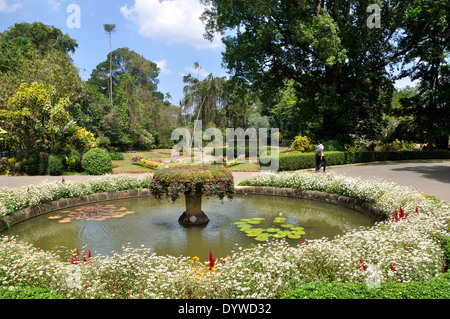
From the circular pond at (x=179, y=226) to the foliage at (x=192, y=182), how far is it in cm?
78

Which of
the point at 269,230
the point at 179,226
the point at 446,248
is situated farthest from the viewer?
the point at 179,226

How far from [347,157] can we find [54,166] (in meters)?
17.3

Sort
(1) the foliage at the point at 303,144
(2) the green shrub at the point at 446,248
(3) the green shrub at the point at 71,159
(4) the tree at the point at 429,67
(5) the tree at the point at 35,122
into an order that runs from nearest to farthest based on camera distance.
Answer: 1. (2) the green shrub at the point at 446,248
2. (5) the tree at the point at 35,122
3. (3) the green shrub at the point at 71,159
4. (4) the tree at the point at 429,67
5. (1) the foliage at the point at 303,144

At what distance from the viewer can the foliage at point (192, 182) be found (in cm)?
Answer: 660

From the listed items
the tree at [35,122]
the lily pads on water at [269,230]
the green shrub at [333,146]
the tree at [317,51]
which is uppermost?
the tree at [317,51]

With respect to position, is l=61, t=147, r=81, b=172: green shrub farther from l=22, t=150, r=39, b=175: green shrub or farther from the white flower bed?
the white flower bed

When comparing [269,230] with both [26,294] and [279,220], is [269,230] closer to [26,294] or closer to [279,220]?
[279,220]

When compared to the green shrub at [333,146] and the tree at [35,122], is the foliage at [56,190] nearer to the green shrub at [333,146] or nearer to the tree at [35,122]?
the tree at [35,122]

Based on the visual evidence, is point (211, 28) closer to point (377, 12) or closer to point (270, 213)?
point (377, 12)

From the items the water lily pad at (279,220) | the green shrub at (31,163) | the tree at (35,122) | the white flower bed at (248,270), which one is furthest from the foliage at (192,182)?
the green shrub at (31,163)

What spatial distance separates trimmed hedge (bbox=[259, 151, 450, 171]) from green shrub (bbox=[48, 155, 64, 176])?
10.9m

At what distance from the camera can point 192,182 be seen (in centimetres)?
656

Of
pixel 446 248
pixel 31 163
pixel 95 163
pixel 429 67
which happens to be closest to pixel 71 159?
pixel 95 163

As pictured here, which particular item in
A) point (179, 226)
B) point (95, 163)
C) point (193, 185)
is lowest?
point (179, 226)
